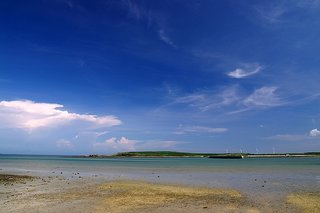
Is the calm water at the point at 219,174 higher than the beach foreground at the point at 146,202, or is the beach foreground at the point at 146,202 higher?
the calm water at the point at 219,174

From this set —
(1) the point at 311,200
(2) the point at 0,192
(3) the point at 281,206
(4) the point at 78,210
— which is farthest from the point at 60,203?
(1) the point at 311,200

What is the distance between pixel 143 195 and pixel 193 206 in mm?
6787

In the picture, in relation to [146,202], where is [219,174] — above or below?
above

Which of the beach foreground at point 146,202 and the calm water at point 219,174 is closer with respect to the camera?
the beach foreground at point 146,202

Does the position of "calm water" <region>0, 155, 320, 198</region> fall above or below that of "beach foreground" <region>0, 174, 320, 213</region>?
above

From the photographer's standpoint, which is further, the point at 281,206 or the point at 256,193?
the point at 256,193

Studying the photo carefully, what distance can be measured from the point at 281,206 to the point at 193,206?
6.33 m

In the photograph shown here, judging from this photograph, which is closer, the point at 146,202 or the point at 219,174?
the point at 146,202

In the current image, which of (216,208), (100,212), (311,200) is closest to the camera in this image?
(100,212)

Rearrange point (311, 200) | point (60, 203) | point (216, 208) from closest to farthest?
1. point (216, 208)
2. point (60, 203)
3. point (311, 200)

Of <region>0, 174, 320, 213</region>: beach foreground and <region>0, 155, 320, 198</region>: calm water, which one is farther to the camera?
<region>0, 155, 320, 198</region>: calm water

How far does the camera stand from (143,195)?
89.9 ft

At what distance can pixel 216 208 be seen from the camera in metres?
21.2

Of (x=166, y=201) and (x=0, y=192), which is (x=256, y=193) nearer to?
(x=166, y=201)
